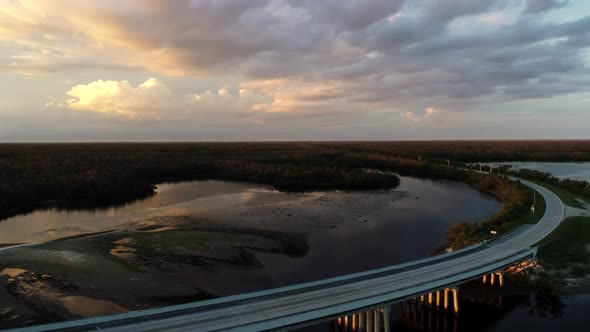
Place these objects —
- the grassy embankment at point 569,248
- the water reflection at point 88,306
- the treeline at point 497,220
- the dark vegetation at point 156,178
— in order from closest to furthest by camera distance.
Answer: the water reflection at point 88,306 → the grassy embankment at point 569,248 → the treeline at point 497,220 → the dark vegetation at point 156,178

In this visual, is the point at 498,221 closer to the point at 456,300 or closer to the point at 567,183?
the point at 456,300

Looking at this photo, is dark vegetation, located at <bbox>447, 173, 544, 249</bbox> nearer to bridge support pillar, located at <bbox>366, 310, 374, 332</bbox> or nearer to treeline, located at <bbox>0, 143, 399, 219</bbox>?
bridge support pillar, located at <bbox>366, 310, 374, 332</bbox>

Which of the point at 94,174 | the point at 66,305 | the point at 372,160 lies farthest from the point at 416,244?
the point at 372,160

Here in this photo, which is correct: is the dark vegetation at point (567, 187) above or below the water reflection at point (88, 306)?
above

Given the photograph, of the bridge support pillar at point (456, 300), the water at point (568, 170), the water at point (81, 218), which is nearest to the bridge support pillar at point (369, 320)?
A: the bridge support pillar at point (456, 300)

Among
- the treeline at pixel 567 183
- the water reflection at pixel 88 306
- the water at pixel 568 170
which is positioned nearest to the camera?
the water reflection at pixel 88 306

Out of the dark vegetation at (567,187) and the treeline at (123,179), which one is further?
the treeline at (123,179)

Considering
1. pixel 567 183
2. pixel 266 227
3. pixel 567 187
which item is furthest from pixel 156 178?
pixel 567 183

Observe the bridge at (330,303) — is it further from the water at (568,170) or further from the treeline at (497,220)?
the water at (568,170)

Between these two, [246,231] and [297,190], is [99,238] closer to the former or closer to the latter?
[246,231]
